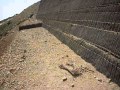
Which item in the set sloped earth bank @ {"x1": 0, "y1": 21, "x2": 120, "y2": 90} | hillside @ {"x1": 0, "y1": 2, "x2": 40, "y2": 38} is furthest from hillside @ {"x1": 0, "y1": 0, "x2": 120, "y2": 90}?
hillside @ {"x1": 0, "y1": 2, "x2": 40, "y2": 38}

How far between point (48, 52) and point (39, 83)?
369cm

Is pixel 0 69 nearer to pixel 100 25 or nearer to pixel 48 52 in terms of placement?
pixel 48 52

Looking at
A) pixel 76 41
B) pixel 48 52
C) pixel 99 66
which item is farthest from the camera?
pixel 48 52

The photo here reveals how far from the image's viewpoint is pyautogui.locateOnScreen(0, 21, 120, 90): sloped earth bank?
743 centimetres

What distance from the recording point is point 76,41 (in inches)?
421

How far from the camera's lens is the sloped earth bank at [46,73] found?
7.43 metres

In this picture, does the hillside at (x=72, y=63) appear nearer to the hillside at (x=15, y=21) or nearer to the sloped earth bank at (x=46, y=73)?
the sloped earth bank at (x=46, y=73)

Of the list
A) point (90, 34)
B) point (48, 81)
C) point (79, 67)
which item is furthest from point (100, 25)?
point (48, 81)

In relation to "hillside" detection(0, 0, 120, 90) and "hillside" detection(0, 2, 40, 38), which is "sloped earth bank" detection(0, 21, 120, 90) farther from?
"hillside" detection(0, 2, 40, 38)

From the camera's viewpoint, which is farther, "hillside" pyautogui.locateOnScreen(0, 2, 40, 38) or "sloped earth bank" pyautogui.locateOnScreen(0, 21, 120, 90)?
"hillside" pyautogui.locateOnScreen(0, 2, 40, 38)

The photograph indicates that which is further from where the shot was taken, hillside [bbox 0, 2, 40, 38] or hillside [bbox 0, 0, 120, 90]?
hillside [bbox 0, 2, 40, 38]

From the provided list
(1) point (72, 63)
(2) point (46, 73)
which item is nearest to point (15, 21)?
(1) point (72, 63)

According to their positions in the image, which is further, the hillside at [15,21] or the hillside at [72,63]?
the hillside at [15,21]

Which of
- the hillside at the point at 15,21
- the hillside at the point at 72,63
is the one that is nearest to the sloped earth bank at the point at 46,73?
the hillside at the point at 72,63
